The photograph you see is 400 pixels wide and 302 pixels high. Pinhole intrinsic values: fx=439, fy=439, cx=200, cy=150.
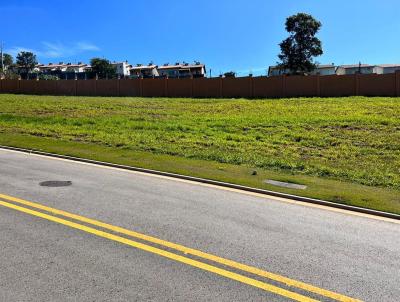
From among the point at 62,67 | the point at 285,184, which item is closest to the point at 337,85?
the point at 285,184

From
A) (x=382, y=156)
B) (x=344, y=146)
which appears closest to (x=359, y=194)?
(x=382, y=156)

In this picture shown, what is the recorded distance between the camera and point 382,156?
15977 mm

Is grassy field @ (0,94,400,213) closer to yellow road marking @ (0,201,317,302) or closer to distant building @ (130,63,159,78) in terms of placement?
yellow road marking @ (0,201,317,302)

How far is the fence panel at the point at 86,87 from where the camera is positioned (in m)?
52.5

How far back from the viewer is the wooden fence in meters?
39.5

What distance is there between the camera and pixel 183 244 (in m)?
6.36

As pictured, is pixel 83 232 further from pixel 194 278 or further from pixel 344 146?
pixel 344 146

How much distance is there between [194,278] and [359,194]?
665cm

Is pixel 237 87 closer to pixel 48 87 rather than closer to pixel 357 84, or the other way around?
pixel 357 84

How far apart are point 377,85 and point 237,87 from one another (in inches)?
522

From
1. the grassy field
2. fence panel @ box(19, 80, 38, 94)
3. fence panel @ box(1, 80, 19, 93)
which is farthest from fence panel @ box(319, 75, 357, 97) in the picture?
fence panel @ box(1, 80, 19, 93)

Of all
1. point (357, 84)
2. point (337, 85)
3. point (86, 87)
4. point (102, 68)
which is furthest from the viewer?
point (102, 68)

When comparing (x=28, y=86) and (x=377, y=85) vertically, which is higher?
(x=28, y=86)

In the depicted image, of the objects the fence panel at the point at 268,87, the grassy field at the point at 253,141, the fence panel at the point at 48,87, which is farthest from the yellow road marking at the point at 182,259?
the fence panel at the point at 48,87
